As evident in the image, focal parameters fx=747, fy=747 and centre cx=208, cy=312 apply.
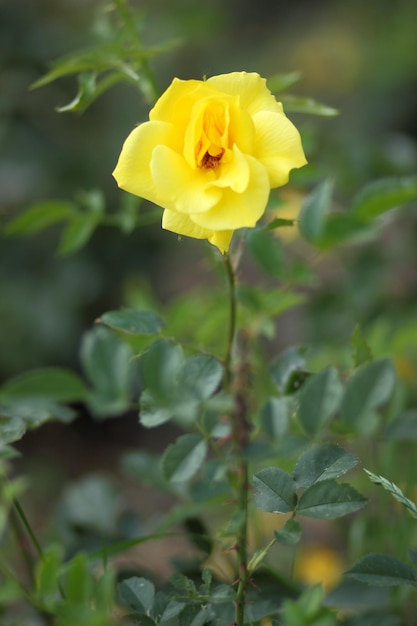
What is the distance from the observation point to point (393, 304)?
125 cm

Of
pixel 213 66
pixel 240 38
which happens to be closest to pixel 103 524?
pixel 213 66

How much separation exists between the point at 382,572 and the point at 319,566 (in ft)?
2.16

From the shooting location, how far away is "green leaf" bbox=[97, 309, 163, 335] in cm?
59

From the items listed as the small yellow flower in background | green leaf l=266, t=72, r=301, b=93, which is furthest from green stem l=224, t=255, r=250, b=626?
the small yellow flower in background

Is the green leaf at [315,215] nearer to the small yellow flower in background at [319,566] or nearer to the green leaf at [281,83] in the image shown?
the green leaf at [281,83]

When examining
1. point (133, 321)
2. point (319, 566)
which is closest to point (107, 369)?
point (133, 321)

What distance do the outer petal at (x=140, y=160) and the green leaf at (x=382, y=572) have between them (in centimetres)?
27

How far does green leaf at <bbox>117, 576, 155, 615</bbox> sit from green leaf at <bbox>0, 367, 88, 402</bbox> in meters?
0.26

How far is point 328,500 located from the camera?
1.61 feet

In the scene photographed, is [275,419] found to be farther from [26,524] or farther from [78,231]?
[78,231]

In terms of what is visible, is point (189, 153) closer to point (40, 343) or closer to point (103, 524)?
point (103, 524)

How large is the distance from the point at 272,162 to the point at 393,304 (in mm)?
798

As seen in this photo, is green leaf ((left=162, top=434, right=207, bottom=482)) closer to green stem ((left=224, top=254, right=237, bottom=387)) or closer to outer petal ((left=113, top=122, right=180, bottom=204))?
green stem ((left=224, top=254, right=237, bottom=387))

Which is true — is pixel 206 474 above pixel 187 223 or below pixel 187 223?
below
